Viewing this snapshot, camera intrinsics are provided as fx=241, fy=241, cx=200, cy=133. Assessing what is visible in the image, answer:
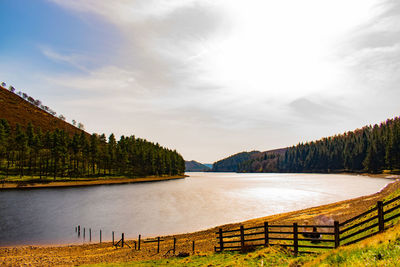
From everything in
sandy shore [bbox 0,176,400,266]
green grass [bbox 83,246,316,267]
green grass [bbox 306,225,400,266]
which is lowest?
sandy shore [bbox 0,176,400,266]

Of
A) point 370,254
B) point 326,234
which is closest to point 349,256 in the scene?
point 370,254

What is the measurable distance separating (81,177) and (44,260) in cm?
12857

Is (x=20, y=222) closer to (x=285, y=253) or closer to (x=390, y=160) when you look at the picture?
(x=285, y=253)

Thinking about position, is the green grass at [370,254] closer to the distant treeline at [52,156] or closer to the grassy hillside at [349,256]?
the grassy hillside at [349,256]

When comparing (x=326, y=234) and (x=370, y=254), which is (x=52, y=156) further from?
(x=370, y=254)

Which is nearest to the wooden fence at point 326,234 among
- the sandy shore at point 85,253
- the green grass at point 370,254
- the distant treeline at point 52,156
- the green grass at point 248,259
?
the green grass at point 248,259

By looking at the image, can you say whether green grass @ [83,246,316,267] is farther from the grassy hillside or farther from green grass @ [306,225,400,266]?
green grass @ [306,225,400,266]

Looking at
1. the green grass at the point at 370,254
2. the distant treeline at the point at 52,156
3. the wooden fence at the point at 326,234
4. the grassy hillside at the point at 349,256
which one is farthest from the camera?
the distant treeline at the point at 52,156

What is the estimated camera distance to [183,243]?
31953 millimetres

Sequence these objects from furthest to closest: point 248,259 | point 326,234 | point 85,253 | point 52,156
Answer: point 52,156 < point 85,253 < point 248,259 < point 326,234

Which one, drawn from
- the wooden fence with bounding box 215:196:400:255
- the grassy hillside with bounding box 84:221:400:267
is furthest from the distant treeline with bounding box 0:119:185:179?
the grassy hillside with bounding box 84:221:400:267

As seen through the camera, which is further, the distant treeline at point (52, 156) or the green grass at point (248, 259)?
the distant treeline at point (52, 156)

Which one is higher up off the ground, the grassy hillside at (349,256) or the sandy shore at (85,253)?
the grassy hillside at (349,256)

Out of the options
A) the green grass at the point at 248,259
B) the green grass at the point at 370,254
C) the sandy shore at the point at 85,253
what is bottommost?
the sandy shore at the point at 85,253
